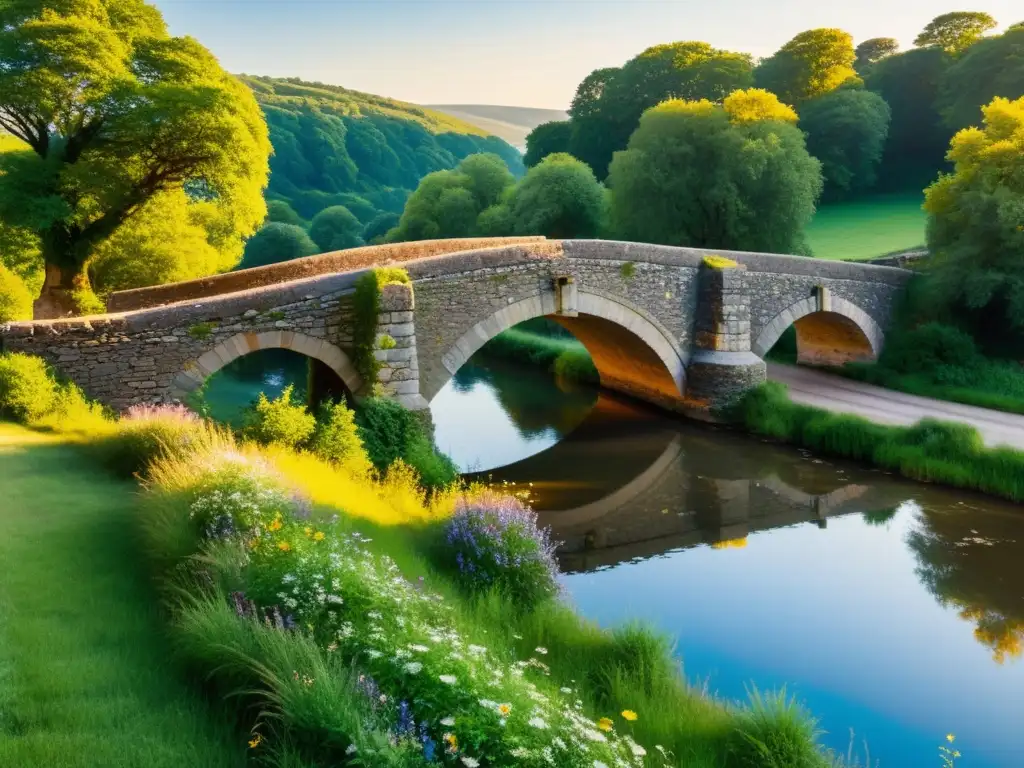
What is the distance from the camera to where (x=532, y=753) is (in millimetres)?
3674

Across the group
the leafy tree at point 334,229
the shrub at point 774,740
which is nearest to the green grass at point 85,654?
the shrub at point 774,740

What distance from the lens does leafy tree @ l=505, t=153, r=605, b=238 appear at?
3262cm

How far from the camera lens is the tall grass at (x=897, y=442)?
13281 millimetres

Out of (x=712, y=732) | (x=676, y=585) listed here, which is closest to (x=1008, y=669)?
(x=676, y=585)

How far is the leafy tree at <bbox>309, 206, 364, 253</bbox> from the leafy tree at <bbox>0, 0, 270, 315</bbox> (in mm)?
33942

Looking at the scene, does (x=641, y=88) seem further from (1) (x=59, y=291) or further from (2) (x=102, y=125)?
(1) (x=59, y=291)

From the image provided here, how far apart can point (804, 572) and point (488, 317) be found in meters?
7.21

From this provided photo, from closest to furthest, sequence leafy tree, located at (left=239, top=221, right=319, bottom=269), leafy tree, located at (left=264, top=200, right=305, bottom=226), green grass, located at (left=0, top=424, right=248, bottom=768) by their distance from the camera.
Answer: green grass, located at (left=0, top=424, right=248, bottom=768), leafy tree, located at (left=239, top=221, right=319, bottom=269), leafy tree, located at (left=264, top=200, right=305, bottom=226)

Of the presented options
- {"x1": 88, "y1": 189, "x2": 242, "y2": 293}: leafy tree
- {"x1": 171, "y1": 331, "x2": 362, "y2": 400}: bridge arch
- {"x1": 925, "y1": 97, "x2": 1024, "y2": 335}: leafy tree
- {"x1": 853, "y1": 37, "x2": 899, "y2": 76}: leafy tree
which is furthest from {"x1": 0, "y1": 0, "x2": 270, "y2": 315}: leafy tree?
{"x1": 853, "y1": 37, "x2": 899, "y2": 76}: leafy tree

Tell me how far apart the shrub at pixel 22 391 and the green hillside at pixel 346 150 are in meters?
55.3

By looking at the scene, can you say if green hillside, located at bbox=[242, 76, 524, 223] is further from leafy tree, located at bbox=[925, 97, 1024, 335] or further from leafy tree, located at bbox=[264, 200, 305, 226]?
leafy tree, located at bbox=[925, 97, 1024, 335]

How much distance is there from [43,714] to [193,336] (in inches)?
343

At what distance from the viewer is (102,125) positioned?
57.1 feet

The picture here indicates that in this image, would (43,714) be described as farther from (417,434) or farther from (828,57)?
(828,57)
